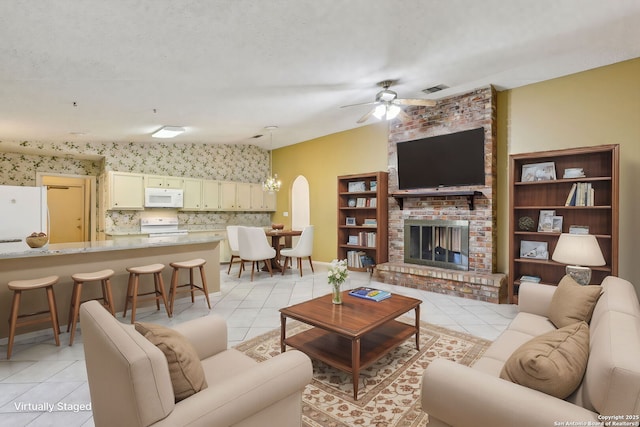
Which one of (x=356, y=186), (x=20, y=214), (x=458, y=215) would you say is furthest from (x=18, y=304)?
(x=458, y=215)

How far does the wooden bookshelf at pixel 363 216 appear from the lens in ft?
17.5

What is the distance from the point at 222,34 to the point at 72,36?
3.66 ft

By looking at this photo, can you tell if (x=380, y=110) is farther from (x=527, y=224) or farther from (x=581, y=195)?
(x=581, y=195)

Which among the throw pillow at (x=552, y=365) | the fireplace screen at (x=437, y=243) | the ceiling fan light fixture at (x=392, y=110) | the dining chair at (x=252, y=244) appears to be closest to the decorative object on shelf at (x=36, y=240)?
the dining chair at (x=252, y=244)

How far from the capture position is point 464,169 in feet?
14.7

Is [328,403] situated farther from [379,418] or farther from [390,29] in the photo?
[390,29]

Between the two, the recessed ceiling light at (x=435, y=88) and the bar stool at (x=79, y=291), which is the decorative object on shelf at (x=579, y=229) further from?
the bar stool at (x=79, y=291)

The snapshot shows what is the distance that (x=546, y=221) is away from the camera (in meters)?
3.81

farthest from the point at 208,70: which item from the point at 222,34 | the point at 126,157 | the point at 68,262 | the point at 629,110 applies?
the point at 629,110

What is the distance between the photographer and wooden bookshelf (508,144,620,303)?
10.8ft

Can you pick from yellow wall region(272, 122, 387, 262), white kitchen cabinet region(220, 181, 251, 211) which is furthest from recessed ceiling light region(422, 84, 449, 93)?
white kitchen cabinet region(220, 181, 251, 211)

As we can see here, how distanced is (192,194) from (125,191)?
1.26 m

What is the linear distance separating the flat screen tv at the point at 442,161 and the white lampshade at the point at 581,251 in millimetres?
1692

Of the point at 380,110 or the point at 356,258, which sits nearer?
the point at 380,110
